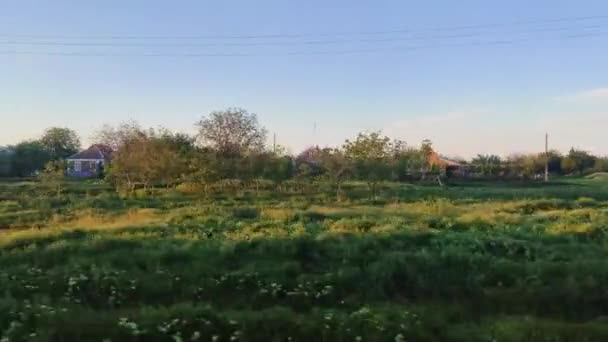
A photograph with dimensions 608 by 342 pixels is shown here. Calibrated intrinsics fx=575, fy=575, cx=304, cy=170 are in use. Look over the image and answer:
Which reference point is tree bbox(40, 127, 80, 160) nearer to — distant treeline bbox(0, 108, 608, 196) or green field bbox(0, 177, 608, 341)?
distant treeline bbox(0, 108, 608, 196)

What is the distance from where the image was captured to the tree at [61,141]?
295 feet

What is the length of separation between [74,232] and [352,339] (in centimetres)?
1039

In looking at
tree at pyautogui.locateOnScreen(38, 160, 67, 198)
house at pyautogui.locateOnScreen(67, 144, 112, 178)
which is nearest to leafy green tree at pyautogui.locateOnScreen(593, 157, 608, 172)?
house at pyautogui.locateOnScreen(67, 144, 112, 178)

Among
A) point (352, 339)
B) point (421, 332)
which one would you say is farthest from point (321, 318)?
point (421, 332)

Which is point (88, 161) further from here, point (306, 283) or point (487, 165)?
point (306, 283)

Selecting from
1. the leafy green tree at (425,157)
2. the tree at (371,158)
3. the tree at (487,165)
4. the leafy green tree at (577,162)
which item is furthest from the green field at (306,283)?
the leafy green tree at (577,162)

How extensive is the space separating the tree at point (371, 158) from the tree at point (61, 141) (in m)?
64.3

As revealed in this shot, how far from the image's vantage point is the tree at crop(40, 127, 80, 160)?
89938 millimetres

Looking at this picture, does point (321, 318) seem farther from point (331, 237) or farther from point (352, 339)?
point (331, 237)

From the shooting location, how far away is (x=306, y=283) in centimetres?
934

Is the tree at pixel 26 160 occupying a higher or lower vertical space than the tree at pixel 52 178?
higher

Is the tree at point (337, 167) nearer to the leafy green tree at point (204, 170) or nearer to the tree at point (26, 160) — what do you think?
the leafy green tree at point (204, 170)

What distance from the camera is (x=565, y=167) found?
81.7 meters

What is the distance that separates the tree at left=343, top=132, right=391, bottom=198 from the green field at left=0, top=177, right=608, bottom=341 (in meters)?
19.6
